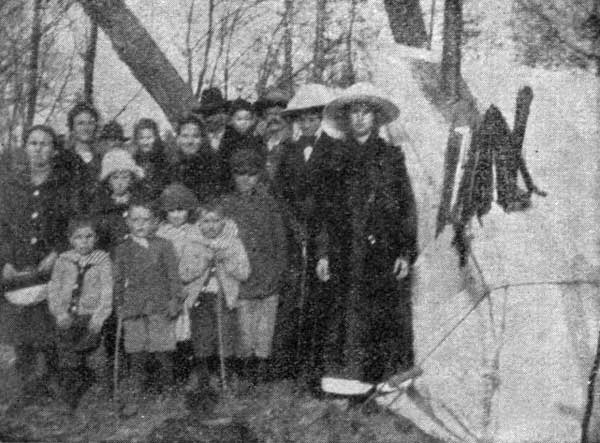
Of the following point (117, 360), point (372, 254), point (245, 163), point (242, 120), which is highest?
point (242, 120)

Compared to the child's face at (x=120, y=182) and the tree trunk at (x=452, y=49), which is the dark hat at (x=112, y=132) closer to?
the child's face at (x=120, y=182)

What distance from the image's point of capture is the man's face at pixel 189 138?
462 centimetres

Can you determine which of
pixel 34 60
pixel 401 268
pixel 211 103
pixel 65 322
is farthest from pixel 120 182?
pixel 401 268

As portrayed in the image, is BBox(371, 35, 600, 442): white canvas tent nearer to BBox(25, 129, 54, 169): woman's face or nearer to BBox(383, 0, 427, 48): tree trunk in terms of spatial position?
BBox(383, 0, 427, 48): tree trunk

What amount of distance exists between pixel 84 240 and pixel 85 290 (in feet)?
0.88

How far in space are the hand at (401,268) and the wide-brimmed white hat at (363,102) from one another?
0.75 meters

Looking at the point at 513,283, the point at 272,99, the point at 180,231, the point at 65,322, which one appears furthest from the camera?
the point at 272,99

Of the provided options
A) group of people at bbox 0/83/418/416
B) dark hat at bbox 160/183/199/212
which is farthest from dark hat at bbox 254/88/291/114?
dark hat at bbox 160/183/199/212

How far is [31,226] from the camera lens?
4.54m

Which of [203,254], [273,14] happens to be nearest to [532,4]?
[273,14]

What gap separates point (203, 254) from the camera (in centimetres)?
452

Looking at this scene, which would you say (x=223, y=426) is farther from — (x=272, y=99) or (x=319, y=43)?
(x=319, y=43)

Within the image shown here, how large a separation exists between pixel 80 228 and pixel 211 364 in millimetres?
1015

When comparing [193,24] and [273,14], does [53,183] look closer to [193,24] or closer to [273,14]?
[193,24]
